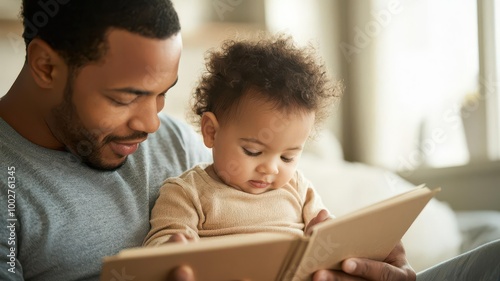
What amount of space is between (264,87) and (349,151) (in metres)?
2.35

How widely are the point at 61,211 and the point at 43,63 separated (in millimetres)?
329

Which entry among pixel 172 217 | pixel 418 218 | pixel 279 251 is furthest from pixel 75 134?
pixel 418 218

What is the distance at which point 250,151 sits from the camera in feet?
4.54

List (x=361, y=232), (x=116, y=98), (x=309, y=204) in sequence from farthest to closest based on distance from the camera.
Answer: (x=309, y=204)
(x=116, y=98)
(x=361, y=232)

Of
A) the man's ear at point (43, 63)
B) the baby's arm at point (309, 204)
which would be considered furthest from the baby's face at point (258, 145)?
the man's ear at point (43, 63)

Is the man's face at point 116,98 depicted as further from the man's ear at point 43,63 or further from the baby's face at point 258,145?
the baby's face at point 258,145

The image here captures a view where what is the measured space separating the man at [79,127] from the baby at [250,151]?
15 cm

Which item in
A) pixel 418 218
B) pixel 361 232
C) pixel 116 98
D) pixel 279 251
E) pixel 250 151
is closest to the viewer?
pixel 279 251

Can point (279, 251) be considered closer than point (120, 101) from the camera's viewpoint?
Yes

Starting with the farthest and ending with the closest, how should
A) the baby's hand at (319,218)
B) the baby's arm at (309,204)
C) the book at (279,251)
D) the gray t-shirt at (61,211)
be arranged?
1. the baby's arm at (309,204)
2. the baby's hand at (319,218)
3. the gray t-shirt at (61,211)
4. the book at (279,251)

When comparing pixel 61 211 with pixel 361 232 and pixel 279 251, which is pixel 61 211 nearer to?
pixel 279 251

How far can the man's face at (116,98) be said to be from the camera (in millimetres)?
1262

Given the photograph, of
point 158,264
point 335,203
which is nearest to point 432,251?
point 335,203

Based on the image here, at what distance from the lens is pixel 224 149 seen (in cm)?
141
